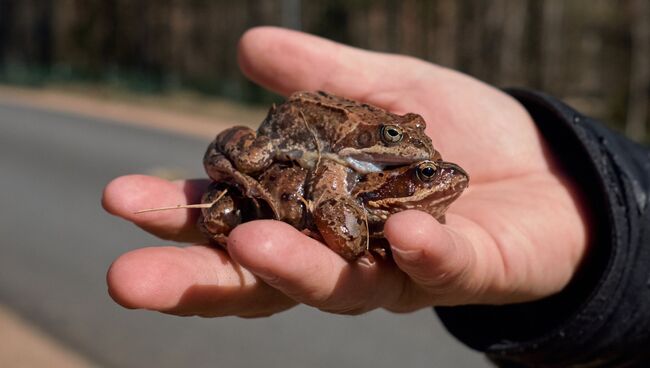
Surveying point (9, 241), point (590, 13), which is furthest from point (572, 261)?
point (590, 13)

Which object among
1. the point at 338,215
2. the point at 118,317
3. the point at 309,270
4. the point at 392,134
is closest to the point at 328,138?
the point at 392,134

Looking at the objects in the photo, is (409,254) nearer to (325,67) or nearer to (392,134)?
(392,134)

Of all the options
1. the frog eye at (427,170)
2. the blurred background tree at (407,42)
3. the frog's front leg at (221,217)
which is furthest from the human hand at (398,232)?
the blurred background tree at (407,42)

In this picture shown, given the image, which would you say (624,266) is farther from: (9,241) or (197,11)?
(197,11)

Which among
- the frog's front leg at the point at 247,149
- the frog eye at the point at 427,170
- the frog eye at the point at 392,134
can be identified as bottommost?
the frog's front leg at the point at 247,149

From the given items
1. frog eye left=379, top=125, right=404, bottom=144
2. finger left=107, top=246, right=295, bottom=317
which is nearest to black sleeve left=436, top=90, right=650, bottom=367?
frog eye left=379, top=125, right=404, bottom=144

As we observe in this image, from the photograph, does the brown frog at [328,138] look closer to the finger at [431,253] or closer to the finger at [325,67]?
the finger at [431,253]
